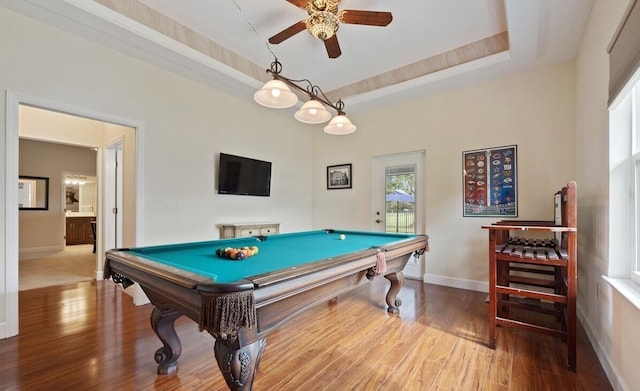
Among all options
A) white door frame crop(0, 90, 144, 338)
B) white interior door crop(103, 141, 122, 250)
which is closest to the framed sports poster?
white door frame crop(0, 90, 144, 338)

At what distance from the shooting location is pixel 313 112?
8.44ft

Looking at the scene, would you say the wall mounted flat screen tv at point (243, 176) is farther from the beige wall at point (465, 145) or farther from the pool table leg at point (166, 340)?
the pool table leg at point (166, 340)

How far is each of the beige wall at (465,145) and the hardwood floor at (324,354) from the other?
1014mm

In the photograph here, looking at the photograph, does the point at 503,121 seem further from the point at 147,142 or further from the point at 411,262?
the point at 147,142

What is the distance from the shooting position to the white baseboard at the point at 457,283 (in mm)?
3535

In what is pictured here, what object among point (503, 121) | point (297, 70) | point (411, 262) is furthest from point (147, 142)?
point (503, 121)

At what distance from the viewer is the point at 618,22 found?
170cm

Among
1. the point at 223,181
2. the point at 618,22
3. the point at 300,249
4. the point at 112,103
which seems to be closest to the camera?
the point at 618,22

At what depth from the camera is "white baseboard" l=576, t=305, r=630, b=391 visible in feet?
5.25

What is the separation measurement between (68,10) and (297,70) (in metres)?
2.36

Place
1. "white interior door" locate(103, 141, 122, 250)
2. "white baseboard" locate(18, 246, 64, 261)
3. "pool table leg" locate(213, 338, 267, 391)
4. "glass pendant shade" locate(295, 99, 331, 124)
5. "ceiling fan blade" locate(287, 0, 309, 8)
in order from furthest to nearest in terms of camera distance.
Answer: "white baseboard" locate(18, 246, 64, 261) < "white interior door" locate(103, 141, 122, 250) < "glass pendant shade" locate(295, 99, 331, 124) < "ceiling fan blade" locate(287, 0, 309, 8) < "pool table leg" locate(213, 338, 267, 391)

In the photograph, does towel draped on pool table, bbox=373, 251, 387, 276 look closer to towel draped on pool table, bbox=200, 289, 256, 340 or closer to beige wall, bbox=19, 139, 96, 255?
towel draped on pool table, bbox=200, 289, 256, 340

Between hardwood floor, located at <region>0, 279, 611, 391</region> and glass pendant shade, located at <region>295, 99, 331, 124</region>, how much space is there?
190 centimetres

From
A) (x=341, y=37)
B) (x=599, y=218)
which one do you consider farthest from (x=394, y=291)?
(x=341, y=37)
